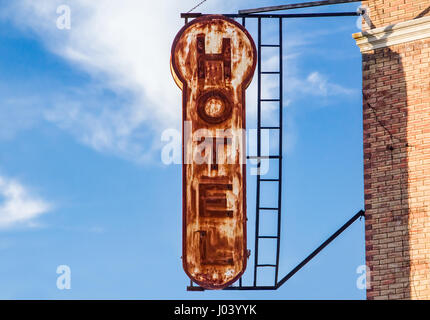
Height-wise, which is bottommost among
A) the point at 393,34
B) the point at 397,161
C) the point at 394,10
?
the point at 397,161

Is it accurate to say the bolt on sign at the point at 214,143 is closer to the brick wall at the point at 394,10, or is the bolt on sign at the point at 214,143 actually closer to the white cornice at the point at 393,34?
the white cornice at the point at 393,34

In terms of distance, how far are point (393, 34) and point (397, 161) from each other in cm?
225

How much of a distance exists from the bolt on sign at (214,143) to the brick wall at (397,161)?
2.22m

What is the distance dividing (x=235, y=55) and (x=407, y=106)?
3.06m

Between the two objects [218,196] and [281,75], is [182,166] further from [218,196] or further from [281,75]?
[281,75]

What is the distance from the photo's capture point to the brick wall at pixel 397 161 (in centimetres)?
1772

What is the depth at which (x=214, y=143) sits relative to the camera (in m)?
17.9

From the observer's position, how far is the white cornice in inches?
725

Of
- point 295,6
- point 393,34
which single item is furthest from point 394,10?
point 295,6

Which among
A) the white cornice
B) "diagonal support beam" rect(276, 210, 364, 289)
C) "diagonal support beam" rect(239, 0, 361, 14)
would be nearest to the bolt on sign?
"diagonal support beam" rect(239, 0, 361, 14)

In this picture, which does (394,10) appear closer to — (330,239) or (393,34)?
(393,34)

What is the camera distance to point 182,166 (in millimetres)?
17875
